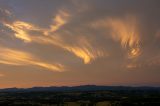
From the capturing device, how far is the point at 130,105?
192250 millimetres

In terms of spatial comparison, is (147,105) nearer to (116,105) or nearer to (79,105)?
(116,105)

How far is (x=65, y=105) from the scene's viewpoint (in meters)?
198

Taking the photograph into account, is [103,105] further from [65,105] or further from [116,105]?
[65,105]

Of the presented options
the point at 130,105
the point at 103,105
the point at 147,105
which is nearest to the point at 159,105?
the point at 147,105

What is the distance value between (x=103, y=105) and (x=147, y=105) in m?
32.7

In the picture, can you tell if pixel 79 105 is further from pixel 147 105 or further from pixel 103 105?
pixel 147 105

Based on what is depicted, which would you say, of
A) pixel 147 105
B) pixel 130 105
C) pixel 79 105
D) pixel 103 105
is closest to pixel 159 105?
pixel 147 105

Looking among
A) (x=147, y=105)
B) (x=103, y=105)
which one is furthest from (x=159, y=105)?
(x=103, y=105)

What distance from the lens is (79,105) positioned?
198 m

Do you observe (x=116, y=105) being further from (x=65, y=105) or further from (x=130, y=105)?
(x=65, y=105)

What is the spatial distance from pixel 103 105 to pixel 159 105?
133ft

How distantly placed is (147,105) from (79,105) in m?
50.7

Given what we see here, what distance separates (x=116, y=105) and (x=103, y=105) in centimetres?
993

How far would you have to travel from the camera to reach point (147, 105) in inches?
7662
